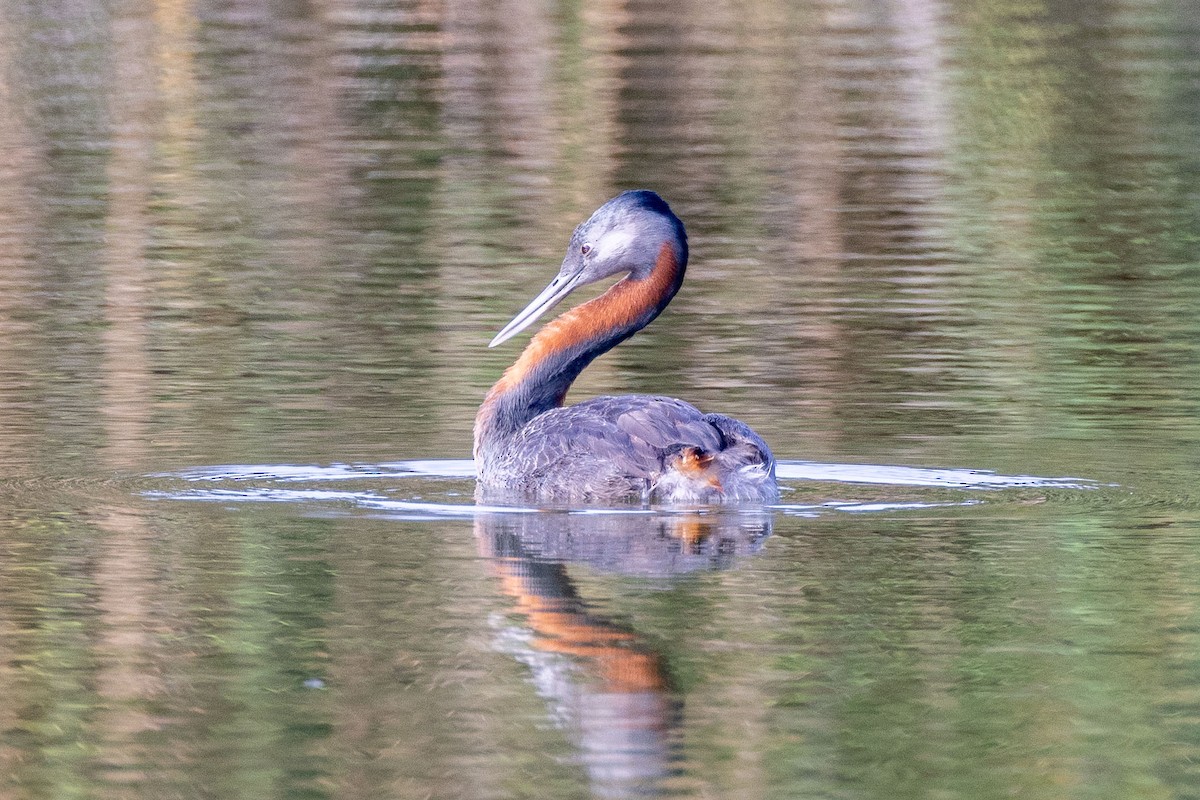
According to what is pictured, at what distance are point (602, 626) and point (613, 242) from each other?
3.27 m

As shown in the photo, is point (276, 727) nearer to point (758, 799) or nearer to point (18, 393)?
point (758, 799)

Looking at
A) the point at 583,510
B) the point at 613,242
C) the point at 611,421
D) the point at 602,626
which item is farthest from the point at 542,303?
the point at 602,626

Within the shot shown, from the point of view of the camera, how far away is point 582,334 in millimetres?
10414

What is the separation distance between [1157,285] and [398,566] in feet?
27.2

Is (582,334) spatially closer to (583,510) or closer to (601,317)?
(601,317)

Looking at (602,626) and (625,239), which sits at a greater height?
(625,239)

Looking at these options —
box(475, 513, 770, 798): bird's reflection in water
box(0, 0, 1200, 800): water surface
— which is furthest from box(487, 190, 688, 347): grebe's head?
box(475, 513, 770, 798): bird's reflection in water

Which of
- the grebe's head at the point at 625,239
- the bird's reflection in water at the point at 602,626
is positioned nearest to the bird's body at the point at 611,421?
the grebe's head at the point at 625,239

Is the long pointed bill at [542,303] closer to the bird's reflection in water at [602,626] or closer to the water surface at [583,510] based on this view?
the water surface at [583,510]

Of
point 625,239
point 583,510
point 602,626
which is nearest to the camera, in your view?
point 602,626

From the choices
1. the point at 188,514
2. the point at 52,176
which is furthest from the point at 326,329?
the point at 52,176

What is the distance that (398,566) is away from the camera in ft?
26.6

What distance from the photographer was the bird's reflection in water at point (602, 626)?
6.21 metres

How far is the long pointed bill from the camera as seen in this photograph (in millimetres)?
10539
